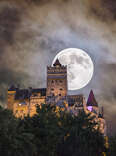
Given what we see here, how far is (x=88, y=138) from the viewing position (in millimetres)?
37562

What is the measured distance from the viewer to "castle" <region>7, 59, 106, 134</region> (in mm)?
67688

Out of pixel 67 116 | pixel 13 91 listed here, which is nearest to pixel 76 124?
pixel 67 116

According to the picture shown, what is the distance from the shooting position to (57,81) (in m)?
73.0

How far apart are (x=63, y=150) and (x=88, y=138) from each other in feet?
13.0

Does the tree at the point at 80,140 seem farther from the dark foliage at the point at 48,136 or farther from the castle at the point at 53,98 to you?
the castle at the point at 53,98

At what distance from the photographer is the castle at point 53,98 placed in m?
67.7

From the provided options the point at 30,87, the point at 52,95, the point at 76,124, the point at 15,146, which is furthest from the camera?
the point at 30,87

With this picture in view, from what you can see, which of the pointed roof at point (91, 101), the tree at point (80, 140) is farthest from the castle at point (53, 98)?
the tree at point (80, 140)

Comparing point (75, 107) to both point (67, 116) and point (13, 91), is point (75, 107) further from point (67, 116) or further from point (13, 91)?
point (67, 116)

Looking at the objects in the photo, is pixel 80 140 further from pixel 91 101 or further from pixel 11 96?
pixel 11 96

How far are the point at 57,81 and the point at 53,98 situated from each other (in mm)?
5805

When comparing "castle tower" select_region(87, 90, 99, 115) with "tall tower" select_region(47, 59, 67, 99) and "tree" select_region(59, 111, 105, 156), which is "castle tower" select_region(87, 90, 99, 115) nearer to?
"tall tower" select_region(47, 59, 67, 99)

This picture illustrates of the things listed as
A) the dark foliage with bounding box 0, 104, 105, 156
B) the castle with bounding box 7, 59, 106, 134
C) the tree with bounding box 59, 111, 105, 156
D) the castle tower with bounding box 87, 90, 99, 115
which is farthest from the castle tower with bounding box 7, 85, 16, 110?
the tree with bounding box 59, 111, 105, 156

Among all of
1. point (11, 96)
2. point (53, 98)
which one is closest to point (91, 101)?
point (53, 98)
